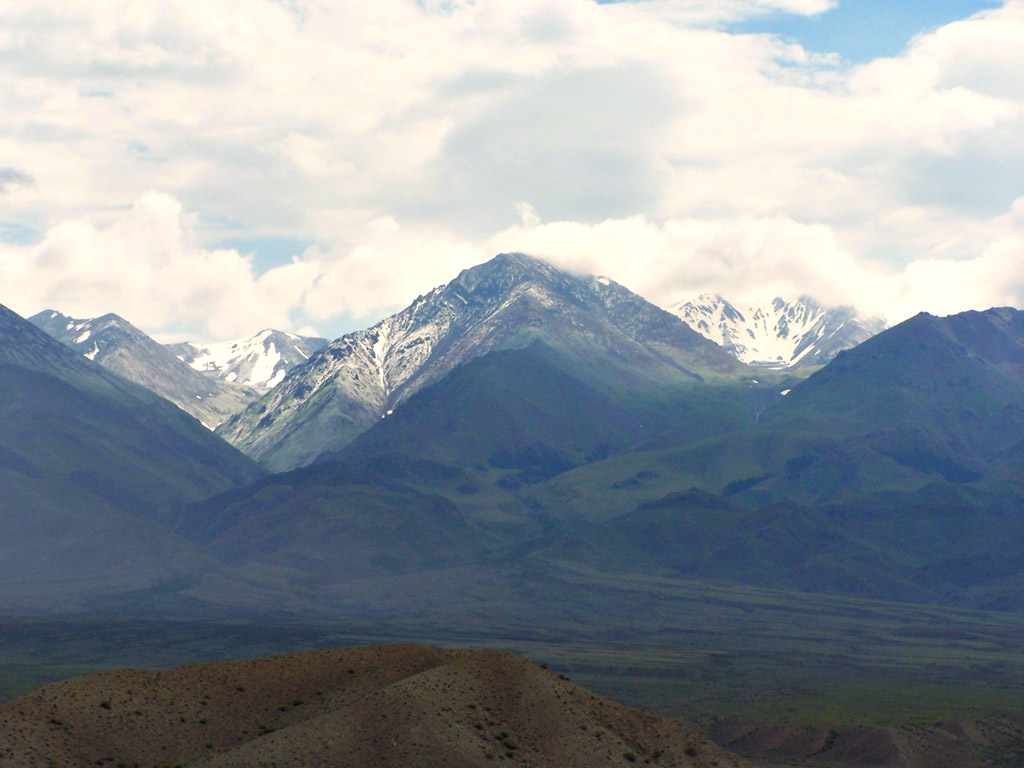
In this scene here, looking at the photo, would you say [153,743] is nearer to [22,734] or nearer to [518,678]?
Answer: [22,734]

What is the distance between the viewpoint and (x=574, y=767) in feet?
244

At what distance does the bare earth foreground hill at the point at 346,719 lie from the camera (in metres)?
72.8

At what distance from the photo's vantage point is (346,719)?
75.2 metres

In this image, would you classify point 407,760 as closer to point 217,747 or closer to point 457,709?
point 457,709

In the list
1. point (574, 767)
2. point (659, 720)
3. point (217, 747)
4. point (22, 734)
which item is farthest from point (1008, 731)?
point (22, 734)

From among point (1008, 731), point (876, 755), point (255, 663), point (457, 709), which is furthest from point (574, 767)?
point (1008, 731)

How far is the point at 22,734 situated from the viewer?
7188 cm

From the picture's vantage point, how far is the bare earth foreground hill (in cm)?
7275

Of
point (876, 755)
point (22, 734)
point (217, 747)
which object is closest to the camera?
point (22, 734)

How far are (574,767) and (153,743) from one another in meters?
25.3

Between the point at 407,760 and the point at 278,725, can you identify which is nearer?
the point at 407,760

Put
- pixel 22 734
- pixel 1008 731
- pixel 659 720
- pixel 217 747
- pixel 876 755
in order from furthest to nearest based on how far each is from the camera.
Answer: pixel 1008 731, pixel 876 755, pixel 659 720, pixel 217 747, pixel 22 734

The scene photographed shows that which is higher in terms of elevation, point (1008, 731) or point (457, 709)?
point (457, 709)

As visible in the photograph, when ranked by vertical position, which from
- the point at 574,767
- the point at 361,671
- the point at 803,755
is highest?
the point at 361,671
